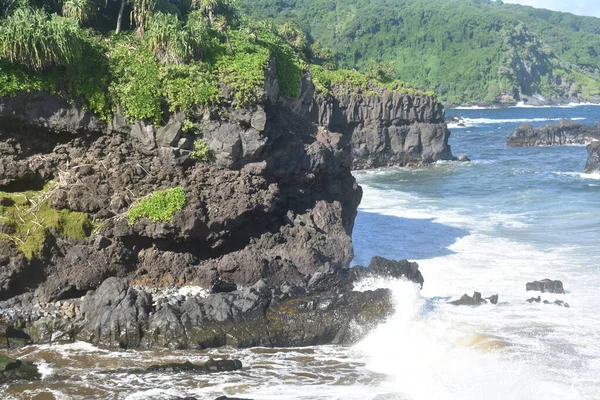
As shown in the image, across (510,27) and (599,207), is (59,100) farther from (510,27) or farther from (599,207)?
(510,27)

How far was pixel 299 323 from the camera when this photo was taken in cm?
1675

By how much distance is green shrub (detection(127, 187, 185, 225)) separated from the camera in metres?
18.5

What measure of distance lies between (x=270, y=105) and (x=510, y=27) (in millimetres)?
164958

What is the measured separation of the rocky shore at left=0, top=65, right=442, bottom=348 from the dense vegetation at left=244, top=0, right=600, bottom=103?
5348 inches

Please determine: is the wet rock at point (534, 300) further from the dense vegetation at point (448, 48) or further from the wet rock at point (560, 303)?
the dense vegetation at point (448, 48)

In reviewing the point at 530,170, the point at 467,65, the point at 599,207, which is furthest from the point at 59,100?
the point at 467,65

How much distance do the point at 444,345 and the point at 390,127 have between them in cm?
4218

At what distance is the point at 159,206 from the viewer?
18.6 metres

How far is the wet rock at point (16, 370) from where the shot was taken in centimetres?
1378

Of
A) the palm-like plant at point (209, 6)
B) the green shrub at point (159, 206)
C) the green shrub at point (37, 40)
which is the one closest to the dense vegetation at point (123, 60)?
the green shrub at point (37, 40)

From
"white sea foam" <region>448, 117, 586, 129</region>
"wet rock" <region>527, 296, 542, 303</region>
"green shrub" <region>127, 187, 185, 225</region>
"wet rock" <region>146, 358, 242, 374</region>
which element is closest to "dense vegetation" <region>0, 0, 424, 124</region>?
"green shrub" <region>127, 187, 185, 225</region>

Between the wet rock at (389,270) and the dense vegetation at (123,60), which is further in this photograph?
the wet rock at (389,270)

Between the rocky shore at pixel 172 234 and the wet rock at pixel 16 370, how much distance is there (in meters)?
1.54

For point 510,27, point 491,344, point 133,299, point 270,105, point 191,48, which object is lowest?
point 491,344
